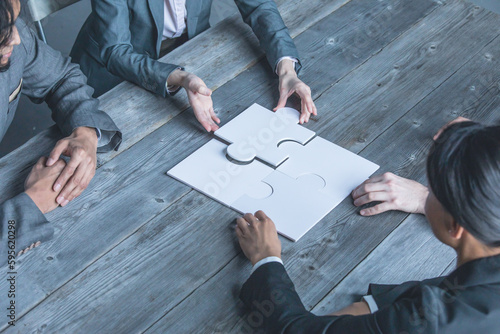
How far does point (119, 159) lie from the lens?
1.69 m

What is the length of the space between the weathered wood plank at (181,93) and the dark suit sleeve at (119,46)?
2.5 inches

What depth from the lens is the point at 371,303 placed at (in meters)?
1.30

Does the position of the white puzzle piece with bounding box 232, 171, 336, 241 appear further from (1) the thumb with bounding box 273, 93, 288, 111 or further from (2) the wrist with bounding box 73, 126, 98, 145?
(2) the wrist with bounding box 73, 126, 98, 145

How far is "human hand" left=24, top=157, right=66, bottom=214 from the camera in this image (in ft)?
4.94

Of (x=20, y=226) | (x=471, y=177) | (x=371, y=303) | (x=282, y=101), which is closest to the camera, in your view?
(x=471, y=177)

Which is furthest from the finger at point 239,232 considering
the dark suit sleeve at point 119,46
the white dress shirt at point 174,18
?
the white dress shirt at point 174,18

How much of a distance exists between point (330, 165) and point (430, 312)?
66 cm

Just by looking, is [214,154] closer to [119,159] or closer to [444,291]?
[119,159]

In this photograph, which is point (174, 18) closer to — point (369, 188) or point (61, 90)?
point (61, 90)

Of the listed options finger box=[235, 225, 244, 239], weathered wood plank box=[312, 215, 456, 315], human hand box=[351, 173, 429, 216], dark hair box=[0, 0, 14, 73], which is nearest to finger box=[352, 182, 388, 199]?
human hand box=[351, 173, 429, 216]

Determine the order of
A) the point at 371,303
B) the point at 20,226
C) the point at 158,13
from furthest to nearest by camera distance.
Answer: the point at 158,13, the point at 20,226, the point at 371,303

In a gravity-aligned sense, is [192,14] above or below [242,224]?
above

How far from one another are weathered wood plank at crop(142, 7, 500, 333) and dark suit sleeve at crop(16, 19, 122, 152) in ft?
1.94

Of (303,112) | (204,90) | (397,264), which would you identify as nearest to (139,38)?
(204,90)
